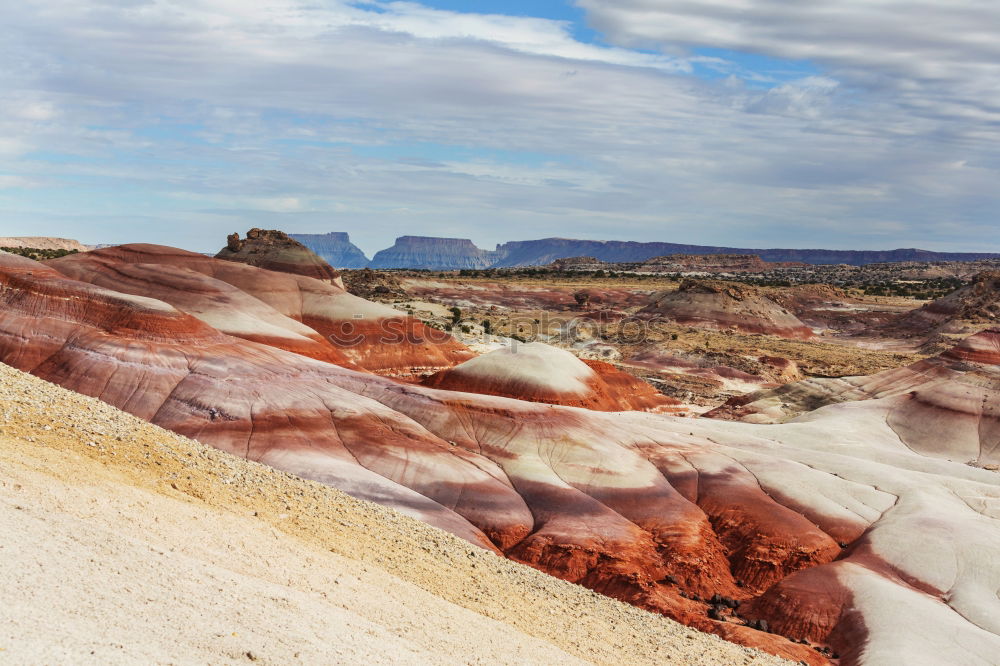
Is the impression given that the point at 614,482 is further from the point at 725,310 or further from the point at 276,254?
the point at 725,310

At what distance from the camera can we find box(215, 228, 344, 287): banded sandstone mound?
74.1 meters

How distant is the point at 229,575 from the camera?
1149cm

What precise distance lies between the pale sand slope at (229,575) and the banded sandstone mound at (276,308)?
26.0 meters

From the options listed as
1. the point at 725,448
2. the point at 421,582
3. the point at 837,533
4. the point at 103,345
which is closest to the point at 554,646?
the point at 421,582

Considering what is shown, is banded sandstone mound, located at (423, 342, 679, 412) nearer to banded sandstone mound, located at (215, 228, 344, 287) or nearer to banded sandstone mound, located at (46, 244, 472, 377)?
banded sandstone mound, located at (46, 244, 472, 377)

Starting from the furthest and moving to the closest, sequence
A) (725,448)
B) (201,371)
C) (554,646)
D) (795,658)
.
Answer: (725,448)
(201,371)
(795,658)
(554,646)

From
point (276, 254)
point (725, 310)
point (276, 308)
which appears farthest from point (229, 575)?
point (725, 310)

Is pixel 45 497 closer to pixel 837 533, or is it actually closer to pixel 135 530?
pixel 135 530

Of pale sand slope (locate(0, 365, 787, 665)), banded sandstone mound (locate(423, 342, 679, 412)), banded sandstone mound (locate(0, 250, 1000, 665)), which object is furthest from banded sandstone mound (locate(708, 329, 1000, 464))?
pale sand slope (locate(0, 365, 787, 665))

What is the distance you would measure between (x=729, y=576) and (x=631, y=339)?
55218 mm

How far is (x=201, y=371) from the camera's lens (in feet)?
98.7

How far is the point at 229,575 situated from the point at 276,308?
147 feet

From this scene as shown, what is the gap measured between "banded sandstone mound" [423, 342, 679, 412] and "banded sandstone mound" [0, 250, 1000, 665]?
5.76 metres

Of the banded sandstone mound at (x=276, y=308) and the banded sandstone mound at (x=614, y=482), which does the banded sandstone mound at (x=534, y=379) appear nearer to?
the banded sandstone mound at (x=614, y=482)
